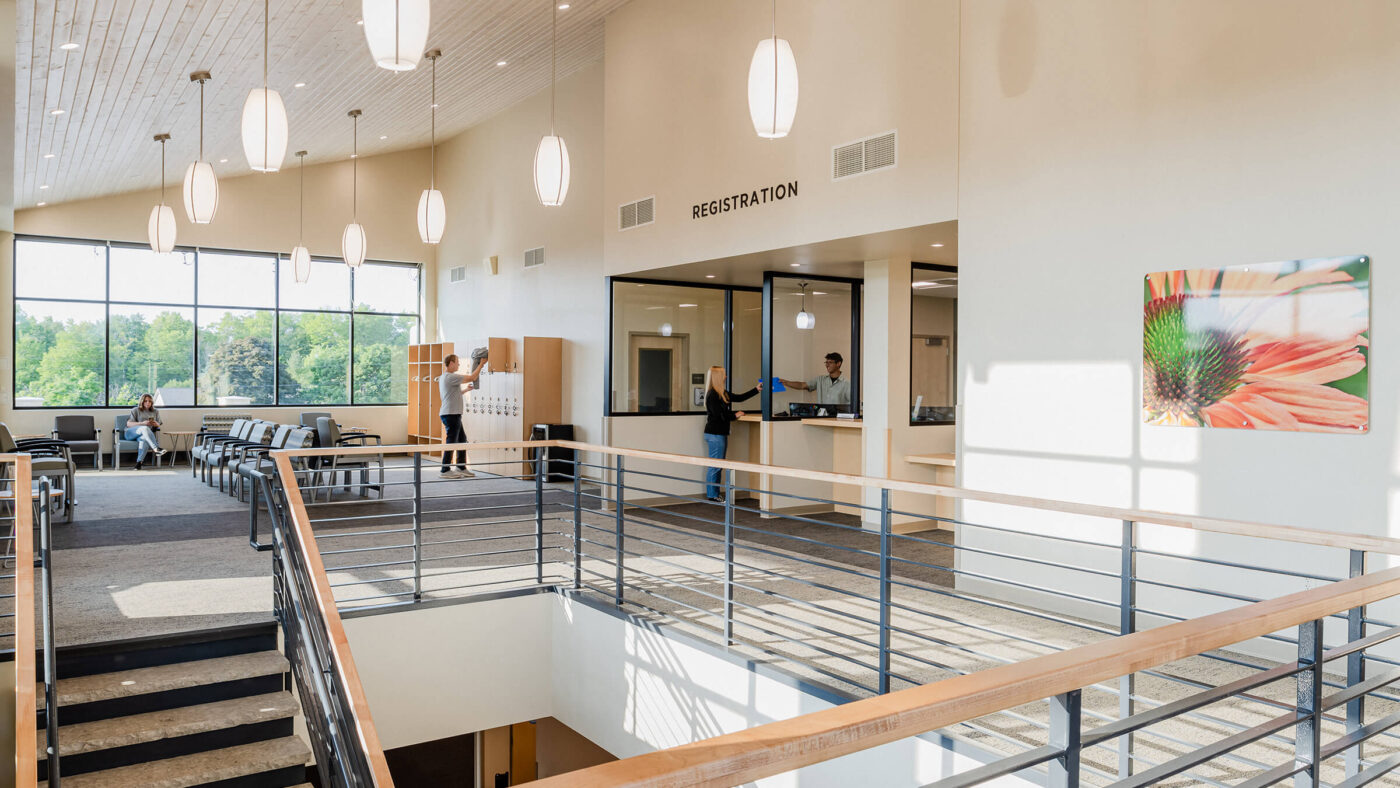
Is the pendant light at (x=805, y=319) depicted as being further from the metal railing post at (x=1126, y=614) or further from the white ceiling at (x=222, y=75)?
the metal railing post at (x=1126, y=614)

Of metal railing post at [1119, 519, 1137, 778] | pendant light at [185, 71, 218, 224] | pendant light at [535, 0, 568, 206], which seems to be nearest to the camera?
metal railing post at [1119, 519, 1137, 778]

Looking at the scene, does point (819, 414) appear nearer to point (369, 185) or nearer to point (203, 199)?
point (203, 199)

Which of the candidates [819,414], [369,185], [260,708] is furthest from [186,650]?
→ [369,185]

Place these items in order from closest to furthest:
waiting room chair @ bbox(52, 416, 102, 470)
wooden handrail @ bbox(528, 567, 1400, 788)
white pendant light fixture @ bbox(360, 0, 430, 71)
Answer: wooden handrail @ bbox(528, 567, 1400, 788)
white pendant light fixture @ bbox(360, 0, 430, 71)
waiting room chair @ bbox(52, 416, 102, 470)

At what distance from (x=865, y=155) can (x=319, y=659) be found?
4632 millimetres

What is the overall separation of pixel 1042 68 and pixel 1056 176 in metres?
0.63

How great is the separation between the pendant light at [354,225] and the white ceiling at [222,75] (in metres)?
0.24

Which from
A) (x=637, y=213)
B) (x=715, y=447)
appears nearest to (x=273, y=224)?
(x=637, y=213)

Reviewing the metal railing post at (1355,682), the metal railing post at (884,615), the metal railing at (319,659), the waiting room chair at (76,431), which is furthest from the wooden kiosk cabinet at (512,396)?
the metal railing post at (1355,682)

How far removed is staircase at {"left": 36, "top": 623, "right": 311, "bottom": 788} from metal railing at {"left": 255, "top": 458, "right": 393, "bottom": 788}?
18 centimetres

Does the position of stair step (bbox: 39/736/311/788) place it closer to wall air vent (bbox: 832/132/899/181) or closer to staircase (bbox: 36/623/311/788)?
staircase (bbox: 36/623/311/788)

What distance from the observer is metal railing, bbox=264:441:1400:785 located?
281cm

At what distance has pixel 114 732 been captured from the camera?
4398 millimetres

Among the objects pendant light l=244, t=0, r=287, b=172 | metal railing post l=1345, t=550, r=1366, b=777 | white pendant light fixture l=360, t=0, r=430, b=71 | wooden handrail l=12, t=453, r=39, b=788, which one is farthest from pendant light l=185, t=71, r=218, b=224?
metal railing post l=1345, t=550, r=1366, b=777
